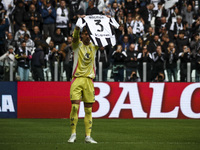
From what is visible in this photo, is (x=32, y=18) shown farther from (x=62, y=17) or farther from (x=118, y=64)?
(x=118, y=64)

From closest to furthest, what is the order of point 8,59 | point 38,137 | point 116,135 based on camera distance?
1. point 38,137
2. point 116,135
3. point 8,59

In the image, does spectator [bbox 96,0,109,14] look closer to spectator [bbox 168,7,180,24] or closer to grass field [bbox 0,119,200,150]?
spectator [bbox 168,7,180,24]

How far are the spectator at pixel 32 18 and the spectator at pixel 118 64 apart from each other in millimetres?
5057

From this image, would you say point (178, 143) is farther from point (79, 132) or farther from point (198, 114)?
point (198, 114)

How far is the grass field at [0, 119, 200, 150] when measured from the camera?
10109mm

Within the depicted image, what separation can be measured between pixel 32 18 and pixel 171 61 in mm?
7008

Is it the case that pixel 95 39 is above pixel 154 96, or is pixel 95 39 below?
above

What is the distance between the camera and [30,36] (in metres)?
22.5

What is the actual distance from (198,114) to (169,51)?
284cm

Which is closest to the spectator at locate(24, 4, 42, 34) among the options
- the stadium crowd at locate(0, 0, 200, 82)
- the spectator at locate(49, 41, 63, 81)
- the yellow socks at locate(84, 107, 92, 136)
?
the stadium crowd at locate(0, 0, 200, 82)

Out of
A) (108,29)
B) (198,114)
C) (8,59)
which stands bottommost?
(198,114)

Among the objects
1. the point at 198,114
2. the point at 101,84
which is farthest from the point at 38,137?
the point at 198,114

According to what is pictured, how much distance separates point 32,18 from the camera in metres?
23.1

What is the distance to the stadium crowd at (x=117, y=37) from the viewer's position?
62.6ft
